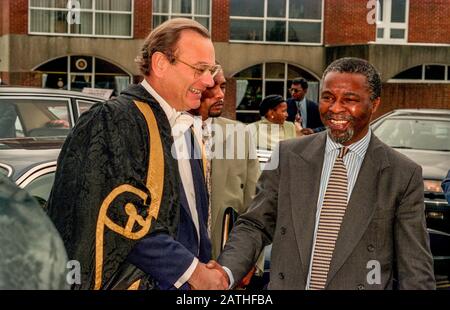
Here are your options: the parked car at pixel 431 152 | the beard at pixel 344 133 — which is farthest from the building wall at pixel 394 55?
the beard at pixel 344 133

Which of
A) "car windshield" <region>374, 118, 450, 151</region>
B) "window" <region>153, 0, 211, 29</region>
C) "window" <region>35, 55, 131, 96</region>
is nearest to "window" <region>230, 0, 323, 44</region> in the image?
"window" <region>153, 0, 211, 29</region>

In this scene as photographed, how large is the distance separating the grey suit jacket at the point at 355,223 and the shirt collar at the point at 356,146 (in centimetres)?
3

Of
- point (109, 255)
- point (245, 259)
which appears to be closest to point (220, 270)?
point (245, 259)

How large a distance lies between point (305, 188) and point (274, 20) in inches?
998

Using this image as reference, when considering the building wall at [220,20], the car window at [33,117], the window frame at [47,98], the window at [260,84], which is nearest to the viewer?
the car window at [33,117]

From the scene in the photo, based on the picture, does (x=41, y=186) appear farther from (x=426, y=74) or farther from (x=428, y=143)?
(x=426, y=74)

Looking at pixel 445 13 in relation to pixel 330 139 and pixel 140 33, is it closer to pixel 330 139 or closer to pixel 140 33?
pixel 140 33

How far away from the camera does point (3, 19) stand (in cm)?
2678

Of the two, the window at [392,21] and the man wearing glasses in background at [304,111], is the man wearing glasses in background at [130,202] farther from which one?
the window at [392,21]

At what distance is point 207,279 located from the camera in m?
2.98

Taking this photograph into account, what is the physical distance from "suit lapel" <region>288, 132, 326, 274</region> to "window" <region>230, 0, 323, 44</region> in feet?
81.5

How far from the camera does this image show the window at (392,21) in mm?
28028

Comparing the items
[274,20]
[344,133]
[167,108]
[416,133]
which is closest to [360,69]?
[344,133]

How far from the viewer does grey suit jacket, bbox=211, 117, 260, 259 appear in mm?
4762
